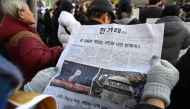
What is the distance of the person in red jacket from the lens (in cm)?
112

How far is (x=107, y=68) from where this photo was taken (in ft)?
2.67

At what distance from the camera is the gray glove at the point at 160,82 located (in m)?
0.60

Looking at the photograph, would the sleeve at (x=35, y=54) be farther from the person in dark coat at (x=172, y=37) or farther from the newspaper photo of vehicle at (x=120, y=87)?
the person in dark coat at (x=172, y=37)

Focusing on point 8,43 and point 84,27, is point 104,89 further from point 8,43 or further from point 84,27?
point 8,43

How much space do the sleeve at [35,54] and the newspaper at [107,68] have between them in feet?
0.75

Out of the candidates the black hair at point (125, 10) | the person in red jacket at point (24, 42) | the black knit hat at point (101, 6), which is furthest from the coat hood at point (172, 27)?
the person in red jacket at point (24, 42)

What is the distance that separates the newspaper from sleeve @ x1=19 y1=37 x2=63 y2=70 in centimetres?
23

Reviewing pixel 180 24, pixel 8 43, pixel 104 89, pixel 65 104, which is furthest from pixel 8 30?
pixel 180 24

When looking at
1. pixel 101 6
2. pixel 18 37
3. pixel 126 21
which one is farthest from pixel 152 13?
pixel 18 37

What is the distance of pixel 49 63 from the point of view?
115 cm

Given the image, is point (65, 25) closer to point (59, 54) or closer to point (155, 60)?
point (59, 54)

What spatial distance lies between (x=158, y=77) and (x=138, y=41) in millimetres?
225

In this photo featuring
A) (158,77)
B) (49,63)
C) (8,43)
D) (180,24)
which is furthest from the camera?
(180,24)

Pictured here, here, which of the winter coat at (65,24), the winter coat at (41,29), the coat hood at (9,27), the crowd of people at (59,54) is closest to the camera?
the crowd of people at (59,54)
